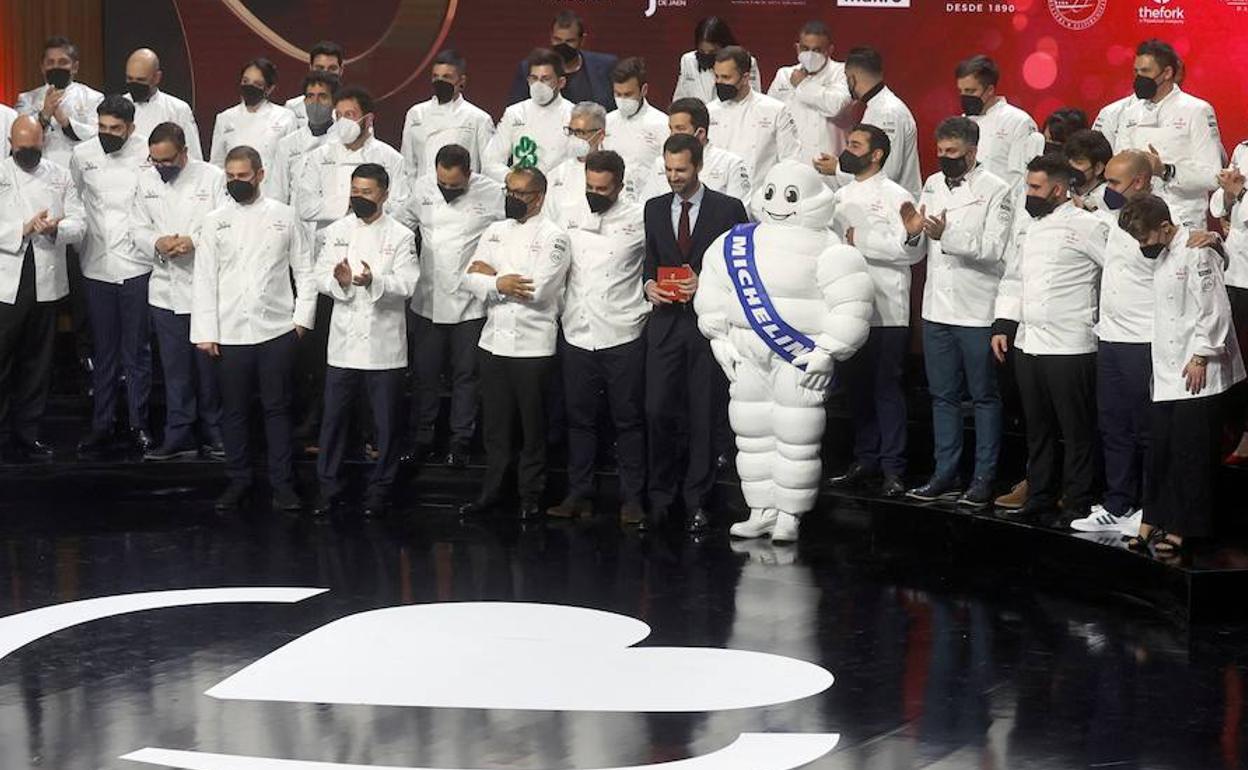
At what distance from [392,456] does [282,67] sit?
136 inches

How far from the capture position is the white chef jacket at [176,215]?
32.2 ft

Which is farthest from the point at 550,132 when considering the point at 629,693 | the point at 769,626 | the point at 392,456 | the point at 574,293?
the point at 629,693

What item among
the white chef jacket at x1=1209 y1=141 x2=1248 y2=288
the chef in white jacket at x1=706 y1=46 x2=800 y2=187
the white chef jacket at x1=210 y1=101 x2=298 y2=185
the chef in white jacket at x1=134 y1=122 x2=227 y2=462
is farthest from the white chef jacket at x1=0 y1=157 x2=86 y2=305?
the white chef jacket at x1=1209 y1=141 x2=1248 y2=288

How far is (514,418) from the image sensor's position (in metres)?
9.34

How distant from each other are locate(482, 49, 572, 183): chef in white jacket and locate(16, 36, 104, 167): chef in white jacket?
7.27 feet

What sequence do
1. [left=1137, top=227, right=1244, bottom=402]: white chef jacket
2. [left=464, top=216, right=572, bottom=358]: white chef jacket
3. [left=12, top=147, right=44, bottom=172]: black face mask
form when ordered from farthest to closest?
[left=12, top=147, right=44, bottom=172]: black face mask < [left=464, top=216, right=572, bottom=358]: white chef jacket < [left=1137, top=227, right=1244, bottom=402]: white chef jacket

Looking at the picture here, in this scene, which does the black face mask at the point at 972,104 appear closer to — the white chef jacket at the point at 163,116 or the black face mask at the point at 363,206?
the black face mask at the point at 363,206

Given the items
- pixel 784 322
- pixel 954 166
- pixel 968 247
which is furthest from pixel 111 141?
pixel 968 247

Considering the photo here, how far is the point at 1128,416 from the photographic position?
26.6ft

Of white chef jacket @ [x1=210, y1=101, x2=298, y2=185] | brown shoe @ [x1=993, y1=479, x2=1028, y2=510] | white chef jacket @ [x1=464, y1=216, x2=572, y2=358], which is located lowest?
brown shoe @ [x1=993, y1=479, x2=1028, y2=510]

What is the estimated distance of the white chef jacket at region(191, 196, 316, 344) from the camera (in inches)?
371

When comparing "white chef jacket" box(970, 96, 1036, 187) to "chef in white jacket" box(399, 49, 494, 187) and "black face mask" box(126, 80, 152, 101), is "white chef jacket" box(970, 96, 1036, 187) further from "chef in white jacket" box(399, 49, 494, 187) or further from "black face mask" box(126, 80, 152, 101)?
"black face mask" box(126, 80, 152, 101)

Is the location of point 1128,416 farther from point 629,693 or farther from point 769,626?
point 629,693

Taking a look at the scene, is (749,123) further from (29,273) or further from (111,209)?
(29,273)
